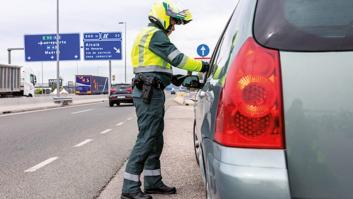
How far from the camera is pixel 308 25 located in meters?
2.08

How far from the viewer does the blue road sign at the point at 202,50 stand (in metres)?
21.3

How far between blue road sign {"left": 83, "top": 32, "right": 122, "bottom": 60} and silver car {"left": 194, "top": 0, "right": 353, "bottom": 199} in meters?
45.9

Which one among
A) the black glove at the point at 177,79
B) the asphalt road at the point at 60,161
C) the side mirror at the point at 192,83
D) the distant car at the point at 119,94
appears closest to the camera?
the side mirror at the point at 192,83

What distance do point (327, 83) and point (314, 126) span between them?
0.59 feet

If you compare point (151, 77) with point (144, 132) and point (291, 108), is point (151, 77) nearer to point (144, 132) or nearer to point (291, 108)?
point (144, 132)

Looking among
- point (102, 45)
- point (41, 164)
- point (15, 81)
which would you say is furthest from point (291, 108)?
point (102, 45)

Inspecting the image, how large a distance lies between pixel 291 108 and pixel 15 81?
3921cm

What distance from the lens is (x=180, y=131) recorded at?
11.8 metres

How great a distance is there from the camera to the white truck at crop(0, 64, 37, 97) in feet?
119

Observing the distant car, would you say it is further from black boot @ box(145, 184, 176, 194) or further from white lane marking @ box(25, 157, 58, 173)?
black boot @ box(145, 184, 176, 194)

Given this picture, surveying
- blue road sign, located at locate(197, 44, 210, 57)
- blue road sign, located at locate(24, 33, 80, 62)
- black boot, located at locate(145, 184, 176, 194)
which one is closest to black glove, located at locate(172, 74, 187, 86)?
black boot, located at locate(145, 184, 176, 194)

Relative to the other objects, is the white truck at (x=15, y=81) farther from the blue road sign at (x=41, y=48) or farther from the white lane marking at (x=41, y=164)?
the white lane marking at (x=41, y=164)

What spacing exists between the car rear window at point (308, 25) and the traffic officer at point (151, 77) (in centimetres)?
202

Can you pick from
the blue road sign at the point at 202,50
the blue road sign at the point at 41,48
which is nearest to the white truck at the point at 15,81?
the blue road sign at the point at 41,48
